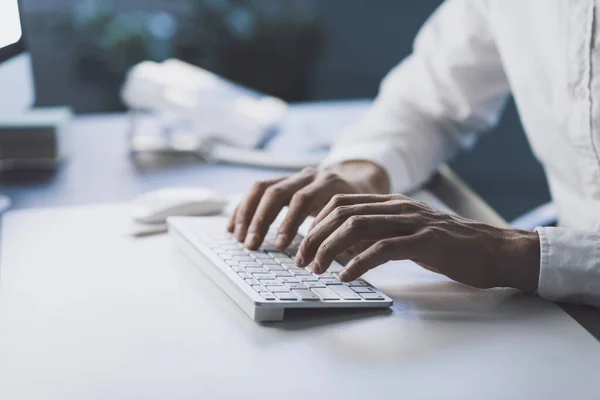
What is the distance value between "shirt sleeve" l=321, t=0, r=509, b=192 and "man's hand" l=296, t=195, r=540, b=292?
1.15 feet

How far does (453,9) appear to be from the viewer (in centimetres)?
117

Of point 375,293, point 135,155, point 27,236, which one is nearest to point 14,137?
point 135,155

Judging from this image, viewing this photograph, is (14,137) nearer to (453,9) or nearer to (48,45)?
(453,9)

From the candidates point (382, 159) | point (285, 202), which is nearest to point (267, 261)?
point (285, 202)

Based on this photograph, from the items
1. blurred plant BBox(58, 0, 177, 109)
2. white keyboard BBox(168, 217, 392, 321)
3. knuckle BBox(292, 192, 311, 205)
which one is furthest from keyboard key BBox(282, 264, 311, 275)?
blurred plant BBox(58, 0, 177, 109)

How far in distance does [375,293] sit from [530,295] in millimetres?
157

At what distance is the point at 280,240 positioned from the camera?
0.79 meters

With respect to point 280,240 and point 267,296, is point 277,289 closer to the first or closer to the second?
point 267,296

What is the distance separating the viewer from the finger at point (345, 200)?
74cm

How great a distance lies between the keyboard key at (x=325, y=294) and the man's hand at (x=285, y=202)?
0.12m

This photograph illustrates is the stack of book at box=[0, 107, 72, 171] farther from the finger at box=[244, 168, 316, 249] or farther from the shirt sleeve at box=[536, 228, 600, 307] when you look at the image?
the shirt sleeve at box=[536, 228, 600, 307]

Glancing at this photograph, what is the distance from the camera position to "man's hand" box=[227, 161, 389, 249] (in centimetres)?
80

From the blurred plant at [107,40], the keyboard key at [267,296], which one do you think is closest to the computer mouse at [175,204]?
the keyboard key at [267,296]

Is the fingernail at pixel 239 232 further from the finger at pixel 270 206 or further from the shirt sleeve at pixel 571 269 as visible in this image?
the shirt sleeve at pixel 571 269
